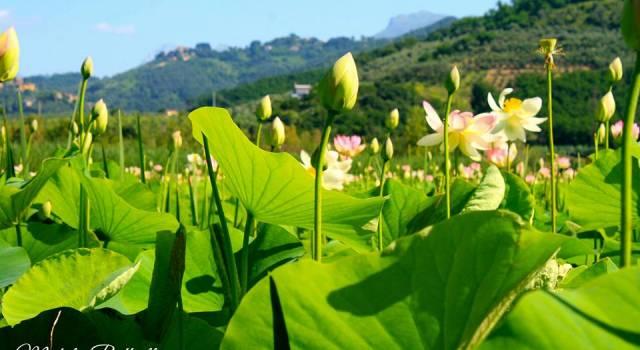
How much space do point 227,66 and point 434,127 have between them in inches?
4048

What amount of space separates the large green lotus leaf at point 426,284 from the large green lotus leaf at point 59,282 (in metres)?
0.20

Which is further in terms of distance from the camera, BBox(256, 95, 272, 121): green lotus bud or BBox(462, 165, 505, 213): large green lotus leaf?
BBox(256, 95, 272, 121): green lotus bud

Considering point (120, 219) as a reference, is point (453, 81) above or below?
above

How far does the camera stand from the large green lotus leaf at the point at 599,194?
62 cm

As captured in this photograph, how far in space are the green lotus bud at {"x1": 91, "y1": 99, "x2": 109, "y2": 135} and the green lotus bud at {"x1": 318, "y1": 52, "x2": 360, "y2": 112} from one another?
50 centimetres

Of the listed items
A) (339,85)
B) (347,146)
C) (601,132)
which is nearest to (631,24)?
(339,85)

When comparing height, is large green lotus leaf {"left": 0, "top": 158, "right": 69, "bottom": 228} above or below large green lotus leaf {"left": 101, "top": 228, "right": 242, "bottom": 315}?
above

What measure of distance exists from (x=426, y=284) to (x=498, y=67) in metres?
33.4

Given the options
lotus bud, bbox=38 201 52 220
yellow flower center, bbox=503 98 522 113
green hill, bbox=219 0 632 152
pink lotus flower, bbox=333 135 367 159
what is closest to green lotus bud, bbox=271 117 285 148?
lotus bud, bbox=38 201 52 220

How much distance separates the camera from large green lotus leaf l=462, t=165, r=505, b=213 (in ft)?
1.55

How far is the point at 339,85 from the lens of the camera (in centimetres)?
40

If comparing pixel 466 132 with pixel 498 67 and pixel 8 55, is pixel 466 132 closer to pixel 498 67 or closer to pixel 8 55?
pixel 8 55

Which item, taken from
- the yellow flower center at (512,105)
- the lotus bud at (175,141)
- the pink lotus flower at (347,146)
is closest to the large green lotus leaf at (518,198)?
the yellow flower center at (512,105)

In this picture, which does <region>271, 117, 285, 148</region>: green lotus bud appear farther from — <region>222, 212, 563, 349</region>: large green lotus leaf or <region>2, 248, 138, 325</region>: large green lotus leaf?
<region>222, 212, 563, 349</region>: large green lotus leaf
